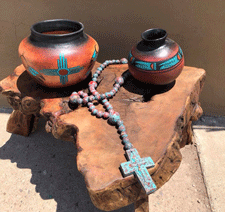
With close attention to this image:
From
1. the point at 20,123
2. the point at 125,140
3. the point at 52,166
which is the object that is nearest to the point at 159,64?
the point at 125,140

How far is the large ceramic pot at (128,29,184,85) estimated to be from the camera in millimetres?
1463

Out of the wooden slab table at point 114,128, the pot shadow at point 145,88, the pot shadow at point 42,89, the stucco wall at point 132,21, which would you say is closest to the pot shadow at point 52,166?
the wooden slab table at point 114,128

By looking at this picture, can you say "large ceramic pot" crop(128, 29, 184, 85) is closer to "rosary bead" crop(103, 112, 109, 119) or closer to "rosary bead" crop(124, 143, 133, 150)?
"rosary bead" crop(103, 112, 109, 119)

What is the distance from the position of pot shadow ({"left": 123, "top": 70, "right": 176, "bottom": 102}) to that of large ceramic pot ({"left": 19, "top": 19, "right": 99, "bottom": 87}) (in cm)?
36

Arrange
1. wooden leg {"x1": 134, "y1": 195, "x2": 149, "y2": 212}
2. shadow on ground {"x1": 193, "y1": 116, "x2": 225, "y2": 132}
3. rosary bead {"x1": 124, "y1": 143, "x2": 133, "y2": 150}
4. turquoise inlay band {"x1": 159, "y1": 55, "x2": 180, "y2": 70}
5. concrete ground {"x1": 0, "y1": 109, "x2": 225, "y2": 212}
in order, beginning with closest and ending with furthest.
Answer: rosary bead {"x1": 124, "y1": 143, "x2": 133, "y2": 150}, wooden leg {"x1": 134, "y1": 195, "x2": 149, "y2": 212}, turquoise inlay band {"x1": 159, "y1": 55, "x2": 180, "y2": 70}, concrete ground {"x1": 0, "y1": 109, "x2": 225, "y2": 212}, shadow on ground {"x1": 193, "y1": 116, "x2": 225, "y2": 132}

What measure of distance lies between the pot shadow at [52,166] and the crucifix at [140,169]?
2.51 feet

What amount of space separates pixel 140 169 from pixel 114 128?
339mm

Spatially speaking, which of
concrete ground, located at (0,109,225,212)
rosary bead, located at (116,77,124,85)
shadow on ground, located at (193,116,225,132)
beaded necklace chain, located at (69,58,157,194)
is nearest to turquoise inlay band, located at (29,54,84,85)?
beaded necklace chain, located at (69,58,157,194)

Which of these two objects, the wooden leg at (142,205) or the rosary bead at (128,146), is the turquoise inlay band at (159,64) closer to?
the rosary bead at (128,146)

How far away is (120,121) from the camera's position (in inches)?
52.1

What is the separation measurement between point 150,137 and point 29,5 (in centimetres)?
166

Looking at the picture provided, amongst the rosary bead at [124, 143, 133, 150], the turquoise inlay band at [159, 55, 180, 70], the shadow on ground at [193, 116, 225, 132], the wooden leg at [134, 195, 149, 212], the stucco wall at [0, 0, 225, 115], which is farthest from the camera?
the shadow on ground at [193, 116, 225, 132]

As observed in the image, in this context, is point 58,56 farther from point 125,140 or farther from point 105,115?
point 125,140

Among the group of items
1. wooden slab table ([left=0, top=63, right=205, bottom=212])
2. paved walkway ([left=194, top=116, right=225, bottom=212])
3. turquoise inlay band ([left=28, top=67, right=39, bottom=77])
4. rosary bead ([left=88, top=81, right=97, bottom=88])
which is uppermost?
turquoise inlay band ([left=28, top=67, right=39, bottom=77])
